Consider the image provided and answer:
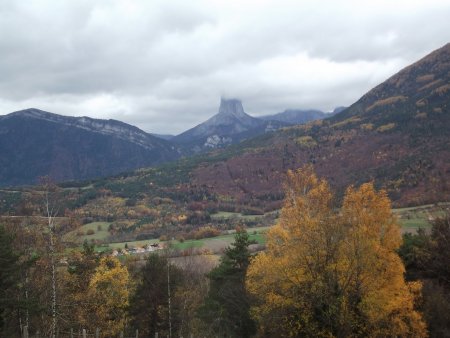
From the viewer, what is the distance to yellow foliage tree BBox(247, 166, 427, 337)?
30.9 metres

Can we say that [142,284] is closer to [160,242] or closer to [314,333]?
[314,333]

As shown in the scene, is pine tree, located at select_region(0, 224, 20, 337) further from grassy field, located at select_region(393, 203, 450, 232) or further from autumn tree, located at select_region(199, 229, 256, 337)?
grassy field, located at select_region(393, 203, 450, 232)

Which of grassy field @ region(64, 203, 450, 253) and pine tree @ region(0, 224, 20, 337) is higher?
pine tree @ region(0, 224, 20, 337)

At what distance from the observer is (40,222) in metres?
25.4

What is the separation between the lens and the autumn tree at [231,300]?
40688mm

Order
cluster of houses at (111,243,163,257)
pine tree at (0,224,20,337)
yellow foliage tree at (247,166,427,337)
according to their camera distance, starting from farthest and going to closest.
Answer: cluster of houses at (111,243,163,257) < yellow foliage tree at (247,166,427,337) < pine tree at (0,224,20,337)

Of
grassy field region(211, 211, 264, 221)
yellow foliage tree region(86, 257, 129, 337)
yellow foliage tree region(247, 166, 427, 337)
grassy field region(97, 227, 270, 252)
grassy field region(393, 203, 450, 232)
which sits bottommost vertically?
grassy field region(211, 211, 264, 221)

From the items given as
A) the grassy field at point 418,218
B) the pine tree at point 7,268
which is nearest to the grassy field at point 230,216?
the grassy field at point 418,218

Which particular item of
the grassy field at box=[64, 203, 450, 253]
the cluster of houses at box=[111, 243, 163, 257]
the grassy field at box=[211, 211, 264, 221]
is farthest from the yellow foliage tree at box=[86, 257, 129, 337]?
the grassy field at box=[211, 211, 264, 221]

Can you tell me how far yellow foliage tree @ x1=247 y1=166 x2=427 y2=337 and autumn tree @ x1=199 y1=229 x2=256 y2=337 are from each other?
5.45m

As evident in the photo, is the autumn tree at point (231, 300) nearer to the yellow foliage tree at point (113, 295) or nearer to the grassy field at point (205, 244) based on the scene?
the yellow foliage tree at point (113, 295)

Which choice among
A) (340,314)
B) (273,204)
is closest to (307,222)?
(340,314)

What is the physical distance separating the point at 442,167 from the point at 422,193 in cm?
1830

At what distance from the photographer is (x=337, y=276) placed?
31.9 m
